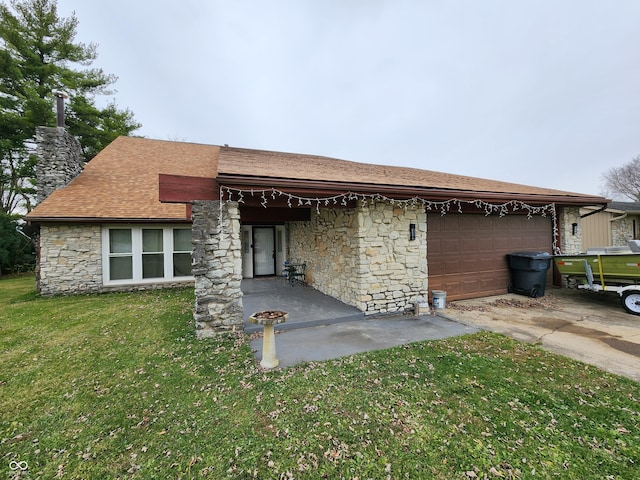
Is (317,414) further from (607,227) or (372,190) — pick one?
(607,227)

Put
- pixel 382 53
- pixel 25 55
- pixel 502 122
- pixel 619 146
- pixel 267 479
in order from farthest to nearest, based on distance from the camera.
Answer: pixel 619 146, pixel 502 122, pixel 25 55, pixel 382 53, pixel 267 479

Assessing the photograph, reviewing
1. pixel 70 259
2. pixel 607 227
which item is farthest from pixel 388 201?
pixel 607 227

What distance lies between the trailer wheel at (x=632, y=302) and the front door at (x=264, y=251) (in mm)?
9677

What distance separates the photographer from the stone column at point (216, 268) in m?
4.19

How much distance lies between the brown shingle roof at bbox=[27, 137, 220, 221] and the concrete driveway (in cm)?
878

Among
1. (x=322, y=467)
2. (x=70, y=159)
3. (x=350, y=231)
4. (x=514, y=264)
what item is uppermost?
(x=70, y=159)

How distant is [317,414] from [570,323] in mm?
5248

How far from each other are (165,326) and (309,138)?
66.8 ft

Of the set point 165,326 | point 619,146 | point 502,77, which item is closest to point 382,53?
point 502,77

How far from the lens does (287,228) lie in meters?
10.0

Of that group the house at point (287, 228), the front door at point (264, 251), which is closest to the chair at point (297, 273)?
the house at point (287, 228)

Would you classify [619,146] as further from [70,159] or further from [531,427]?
[70,159]

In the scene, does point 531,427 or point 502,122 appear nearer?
point 531,427

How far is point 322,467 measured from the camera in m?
1.89
